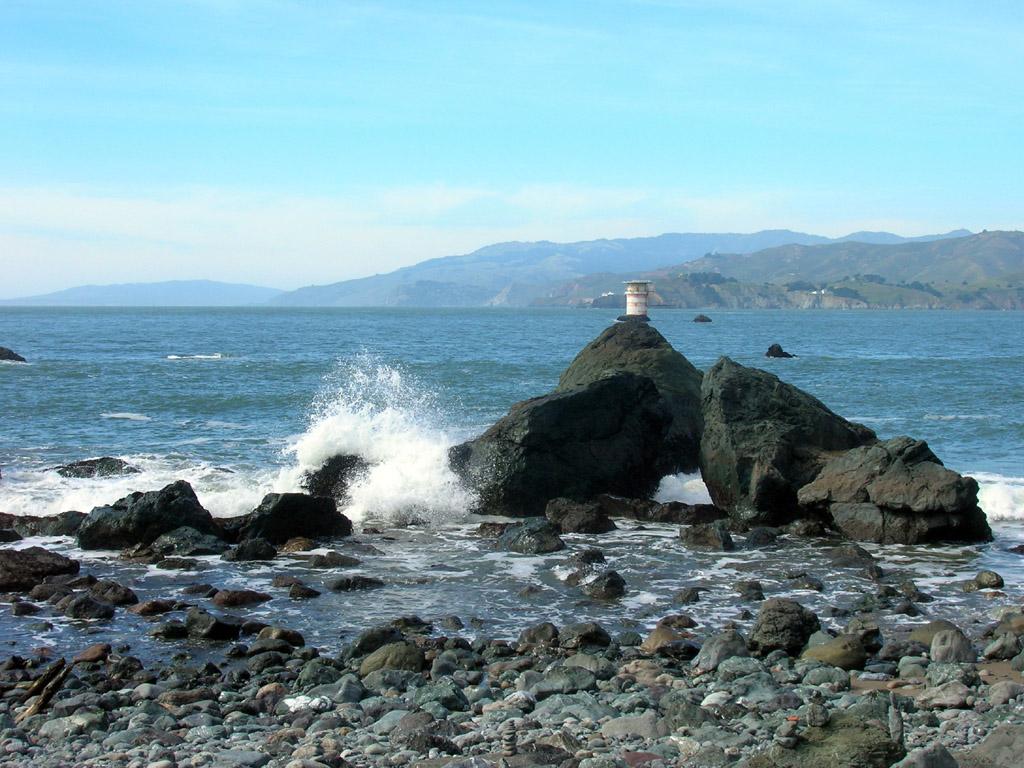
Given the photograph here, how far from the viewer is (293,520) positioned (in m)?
15.0

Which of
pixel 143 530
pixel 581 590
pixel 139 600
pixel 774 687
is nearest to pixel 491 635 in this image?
pixel 581 590

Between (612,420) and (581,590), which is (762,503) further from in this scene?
(581,590)

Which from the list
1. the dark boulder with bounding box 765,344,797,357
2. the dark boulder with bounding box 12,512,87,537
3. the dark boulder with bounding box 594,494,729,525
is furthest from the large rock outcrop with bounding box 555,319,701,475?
the dark boulder with bounding box 765,344,797,357

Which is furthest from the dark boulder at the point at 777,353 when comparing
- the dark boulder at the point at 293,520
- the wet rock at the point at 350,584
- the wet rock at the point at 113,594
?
the wet rock at the point at 113,594

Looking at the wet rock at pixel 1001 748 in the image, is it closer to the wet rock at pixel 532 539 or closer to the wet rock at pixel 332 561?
the wet rock at pixel 532 539

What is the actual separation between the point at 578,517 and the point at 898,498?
4.82 metres

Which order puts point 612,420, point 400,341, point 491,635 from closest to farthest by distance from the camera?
point 491,635 < point 612,420 < point 400,341

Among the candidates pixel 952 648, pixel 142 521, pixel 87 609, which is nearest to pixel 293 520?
pixel 142 521

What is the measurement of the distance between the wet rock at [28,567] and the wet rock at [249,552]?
194cm

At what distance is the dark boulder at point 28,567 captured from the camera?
39.0 feet

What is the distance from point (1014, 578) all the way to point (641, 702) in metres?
6.98

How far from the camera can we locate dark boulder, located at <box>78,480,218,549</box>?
14172 mm

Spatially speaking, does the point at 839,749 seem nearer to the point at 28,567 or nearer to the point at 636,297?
the point at 28,567

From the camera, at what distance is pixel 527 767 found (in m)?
6.65
